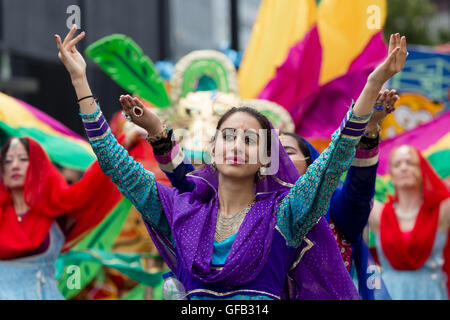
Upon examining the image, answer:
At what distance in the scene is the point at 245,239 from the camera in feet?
7.56

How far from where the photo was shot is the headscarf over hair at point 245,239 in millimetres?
2285

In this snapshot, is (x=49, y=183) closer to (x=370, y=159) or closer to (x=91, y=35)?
(x=370, y=159)

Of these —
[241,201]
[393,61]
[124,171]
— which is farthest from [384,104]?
[124,171]

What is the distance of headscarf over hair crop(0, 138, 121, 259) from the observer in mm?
4023

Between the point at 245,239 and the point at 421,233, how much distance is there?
256cm

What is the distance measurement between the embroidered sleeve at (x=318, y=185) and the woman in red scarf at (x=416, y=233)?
2.44 metres

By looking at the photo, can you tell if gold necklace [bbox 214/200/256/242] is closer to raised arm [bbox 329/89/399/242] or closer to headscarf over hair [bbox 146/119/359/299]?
headscarf over hair [bbox 146/119/359/299]

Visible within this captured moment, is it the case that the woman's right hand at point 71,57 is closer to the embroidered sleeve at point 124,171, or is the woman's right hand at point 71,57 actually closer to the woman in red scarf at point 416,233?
the embroidered sleeve at point 124,171

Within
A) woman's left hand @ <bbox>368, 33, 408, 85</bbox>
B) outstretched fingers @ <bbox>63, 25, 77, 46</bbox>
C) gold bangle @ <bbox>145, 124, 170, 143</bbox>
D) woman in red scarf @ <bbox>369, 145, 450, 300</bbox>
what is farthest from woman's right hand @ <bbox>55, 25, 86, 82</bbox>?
woman in red scarf @ <bbox>369, 145, 450, 300</bbox>

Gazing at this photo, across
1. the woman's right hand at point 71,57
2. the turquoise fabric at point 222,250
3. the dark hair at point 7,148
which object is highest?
the dark hair at point 7,148

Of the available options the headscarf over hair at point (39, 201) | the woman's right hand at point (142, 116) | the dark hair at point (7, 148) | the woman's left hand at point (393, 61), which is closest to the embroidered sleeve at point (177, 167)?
the woman's right hand at point (142, 116)

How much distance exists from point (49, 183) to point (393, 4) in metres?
16.3

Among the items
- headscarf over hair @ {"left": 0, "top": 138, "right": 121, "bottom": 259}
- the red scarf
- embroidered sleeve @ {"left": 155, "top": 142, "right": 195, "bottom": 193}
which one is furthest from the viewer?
the red scarf
